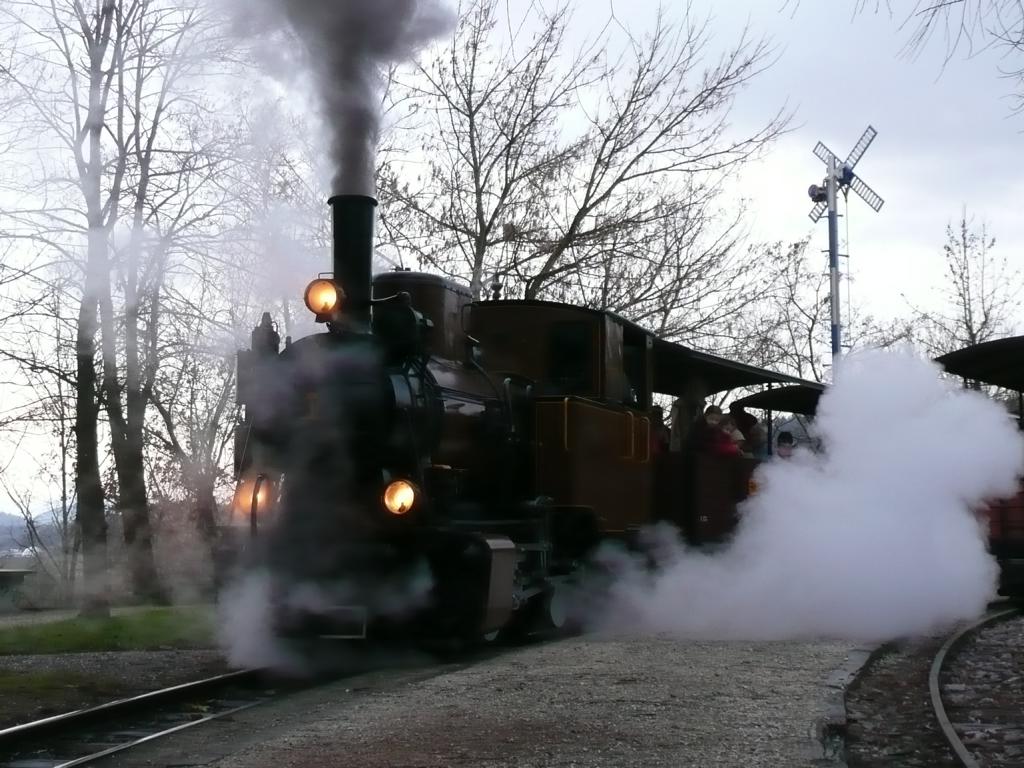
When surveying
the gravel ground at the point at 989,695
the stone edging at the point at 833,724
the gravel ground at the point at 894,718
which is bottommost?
the gravel ground at the point at 989,695

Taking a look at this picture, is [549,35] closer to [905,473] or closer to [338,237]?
[905,473]

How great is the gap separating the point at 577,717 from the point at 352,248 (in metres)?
3.47

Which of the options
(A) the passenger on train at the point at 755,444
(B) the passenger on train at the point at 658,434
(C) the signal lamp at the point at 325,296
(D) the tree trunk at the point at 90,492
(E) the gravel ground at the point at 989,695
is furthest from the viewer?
(A) the passenger on train at the point at 755,444

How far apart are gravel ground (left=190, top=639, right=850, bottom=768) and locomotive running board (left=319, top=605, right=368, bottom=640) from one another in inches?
22.4

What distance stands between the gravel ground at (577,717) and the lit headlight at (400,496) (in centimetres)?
113

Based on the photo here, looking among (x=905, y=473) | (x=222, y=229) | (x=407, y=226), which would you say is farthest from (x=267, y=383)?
Result: (x=407, y=226)

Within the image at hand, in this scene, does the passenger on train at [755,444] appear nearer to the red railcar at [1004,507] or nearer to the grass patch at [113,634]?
the red railcar at [1004,507]

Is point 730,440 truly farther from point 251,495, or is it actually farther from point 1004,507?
point 251,495

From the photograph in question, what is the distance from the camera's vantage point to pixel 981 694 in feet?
27.3

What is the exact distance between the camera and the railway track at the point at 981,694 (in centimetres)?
630

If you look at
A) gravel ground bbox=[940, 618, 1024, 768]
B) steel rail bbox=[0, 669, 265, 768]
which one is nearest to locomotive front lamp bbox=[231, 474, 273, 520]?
steel rail bbox=[0, 669, 265, 768]

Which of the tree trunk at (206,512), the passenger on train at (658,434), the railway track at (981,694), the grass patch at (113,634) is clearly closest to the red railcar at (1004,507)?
the railway track at (981,694)

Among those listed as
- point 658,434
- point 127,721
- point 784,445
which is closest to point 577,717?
point 127,721

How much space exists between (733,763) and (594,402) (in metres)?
5.49
